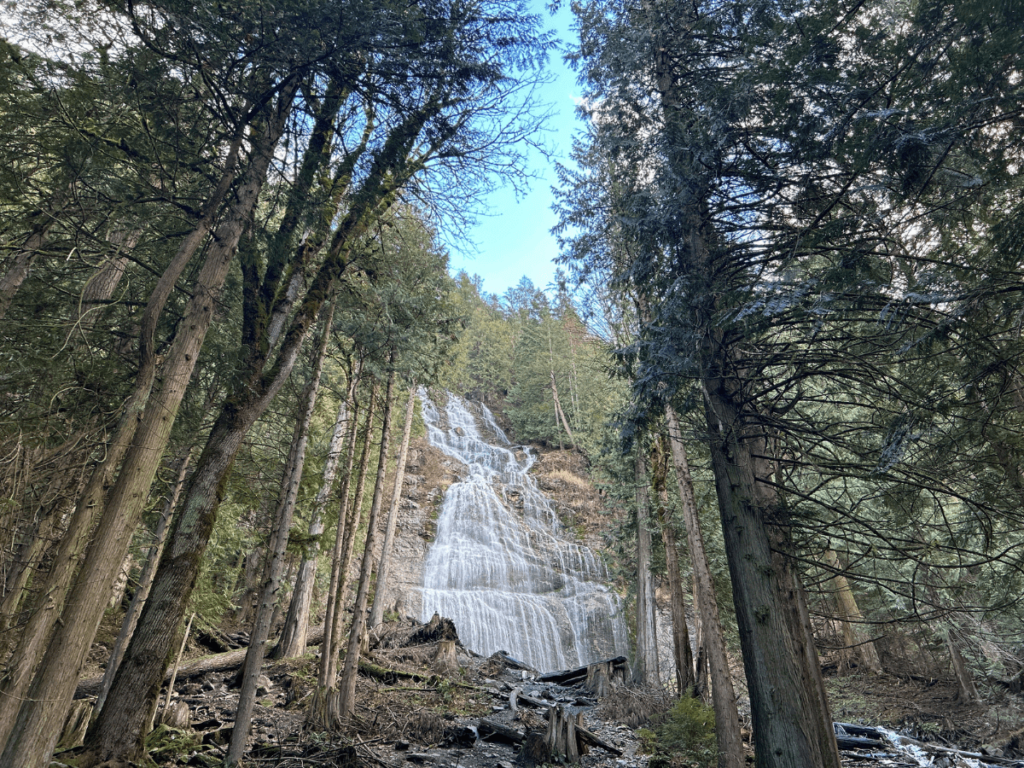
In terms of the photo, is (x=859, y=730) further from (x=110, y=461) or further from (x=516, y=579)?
(x=110, y=461)

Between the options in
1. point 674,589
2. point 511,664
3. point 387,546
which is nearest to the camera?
point 674,589

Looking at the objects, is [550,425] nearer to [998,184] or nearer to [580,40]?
[580,40]

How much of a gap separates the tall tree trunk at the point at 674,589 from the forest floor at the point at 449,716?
1.90ft

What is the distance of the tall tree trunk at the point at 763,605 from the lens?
4.18 meters

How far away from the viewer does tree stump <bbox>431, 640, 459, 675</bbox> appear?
10758 millimetres

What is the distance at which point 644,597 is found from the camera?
1241 cm

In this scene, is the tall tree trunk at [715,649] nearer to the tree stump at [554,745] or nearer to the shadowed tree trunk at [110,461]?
the tree stump at [554,745]

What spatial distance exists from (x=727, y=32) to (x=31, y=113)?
7.67 metres

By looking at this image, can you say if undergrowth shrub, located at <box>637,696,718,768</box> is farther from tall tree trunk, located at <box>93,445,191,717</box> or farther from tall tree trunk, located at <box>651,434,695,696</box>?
tall tree trunk, located at <box>93,445,191,717</box>

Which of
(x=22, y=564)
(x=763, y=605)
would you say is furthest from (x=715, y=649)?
(x=22, y=564)

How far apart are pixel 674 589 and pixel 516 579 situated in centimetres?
1128

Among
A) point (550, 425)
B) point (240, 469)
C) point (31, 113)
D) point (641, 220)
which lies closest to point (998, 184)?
point (641, 220)

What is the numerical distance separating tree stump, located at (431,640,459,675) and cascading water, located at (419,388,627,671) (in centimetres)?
629

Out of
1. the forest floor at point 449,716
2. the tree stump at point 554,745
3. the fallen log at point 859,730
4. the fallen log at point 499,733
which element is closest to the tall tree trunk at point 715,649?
the forest floor at point 449,716
